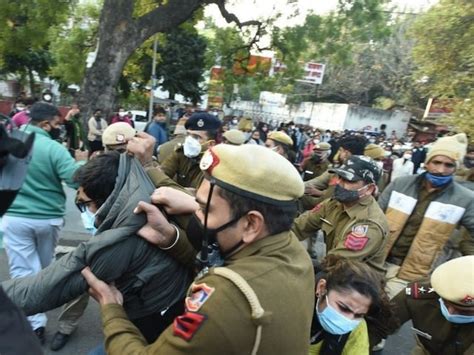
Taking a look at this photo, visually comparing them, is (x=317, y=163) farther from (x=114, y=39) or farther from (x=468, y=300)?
(x=114, y=39)

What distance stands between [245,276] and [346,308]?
3.18ft

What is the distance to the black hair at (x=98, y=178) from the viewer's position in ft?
5.74

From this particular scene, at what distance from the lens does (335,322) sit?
194 centimetres

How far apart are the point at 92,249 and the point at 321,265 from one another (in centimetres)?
120

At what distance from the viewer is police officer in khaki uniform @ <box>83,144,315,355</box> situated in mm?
1089

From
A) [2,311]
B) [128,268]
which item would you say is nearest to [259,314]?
[2,311]

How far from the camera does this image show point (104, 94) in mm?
10359

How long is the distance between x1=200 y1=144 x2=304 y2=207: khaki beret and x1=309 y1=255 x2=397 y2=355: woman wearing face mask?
2.68 feet

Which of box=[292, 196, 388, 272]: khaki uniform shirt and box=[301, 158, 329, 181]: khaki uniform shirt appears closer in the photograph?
box=[292, 196, 388, 272]: khaki uniform shirt

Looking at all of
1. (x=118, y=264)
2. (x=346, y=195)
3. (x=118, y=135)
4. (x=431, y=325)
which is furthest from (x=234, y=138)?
(x=118, y=264)

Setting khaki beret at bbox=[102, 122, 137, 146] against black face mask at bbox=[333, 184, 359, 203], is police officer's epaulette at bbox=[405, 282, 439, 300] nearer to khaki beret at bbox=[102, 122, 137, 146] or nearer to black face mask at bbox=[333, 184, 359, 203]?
black face mask at bbox=[333, 184, 359, 203]

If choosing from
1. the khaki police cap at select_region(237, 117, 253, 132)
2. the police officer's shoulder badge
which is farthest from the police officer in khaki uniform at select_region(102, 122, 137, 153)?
the khaki police cap at select_region(237, 117, 253, 132)

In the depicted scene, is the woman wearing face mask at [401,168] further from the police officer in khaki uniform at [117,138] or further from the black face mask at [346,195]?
the police officer in khaki uniform at [117,138]

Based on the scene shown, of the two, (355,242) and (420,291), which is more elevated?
(355,242)
